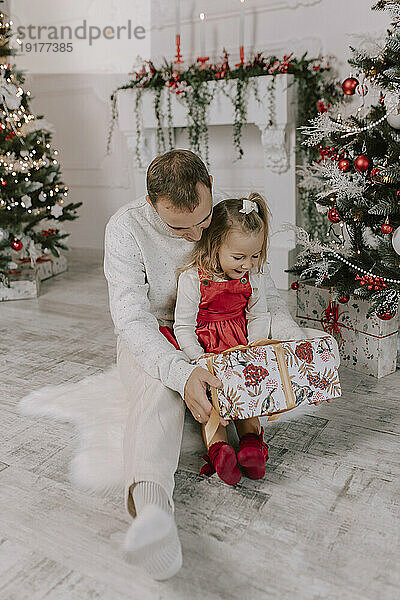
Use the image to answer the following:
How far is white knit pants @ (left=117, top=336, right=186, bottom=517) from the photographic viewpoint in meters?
1.32

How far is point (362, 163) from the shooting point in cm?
207

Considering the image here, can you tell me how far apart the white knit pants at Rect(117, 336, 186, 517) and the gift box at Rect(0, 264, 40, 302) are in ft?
6.26

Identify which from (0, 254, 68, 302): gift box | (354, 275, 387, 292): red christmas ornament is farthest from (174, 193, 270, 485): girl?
(0, 254, 68, 302): gift box

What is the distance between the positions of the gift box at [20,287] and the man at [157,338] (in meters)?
1.68

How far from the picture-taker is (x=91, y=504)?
146 cm

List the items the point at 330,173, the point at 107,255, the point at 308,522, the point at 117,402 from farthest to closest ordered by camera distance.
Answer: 1. the point at 330,173
2. the point at 117,402
3. the point at 107,255
4. the point at 308,522

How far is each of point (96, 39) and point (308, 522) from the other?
4026 millimetres

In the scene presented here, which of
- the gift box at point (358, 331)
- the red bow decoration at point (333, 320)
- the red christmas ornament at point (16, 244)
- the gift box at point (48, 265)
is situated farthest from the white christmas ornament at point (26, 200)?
the red bow decoration at point (333, 320)

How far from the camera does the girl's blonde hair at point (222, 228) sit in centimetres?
169

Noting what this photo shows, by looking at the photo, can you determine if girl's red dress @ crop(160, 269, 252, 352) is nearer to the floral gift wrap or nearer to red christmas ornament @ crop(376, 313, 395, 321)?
the floral gift wrap

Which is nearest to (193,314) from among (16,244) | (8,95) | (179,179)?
(179,179)

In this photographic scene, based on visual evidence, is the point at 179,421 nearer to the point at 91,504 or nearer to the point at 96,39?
the point at 91,504

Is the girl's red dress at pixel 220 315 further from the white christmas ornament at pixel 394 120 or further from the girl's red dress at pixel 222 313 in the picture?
the white christmas ornament at pixel 394 120

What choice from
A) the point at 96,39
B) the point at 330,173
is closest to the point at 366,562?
the point at 330,173
